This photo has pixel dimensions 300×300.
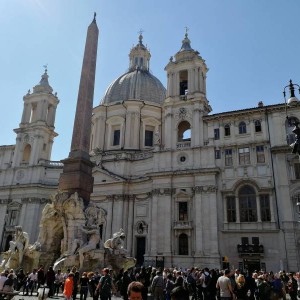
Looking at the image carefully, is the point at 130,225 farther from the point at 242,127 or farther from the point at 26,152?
the point at 26,152

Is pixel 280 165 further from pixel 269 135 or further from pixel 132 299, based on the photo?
pixel 132 299

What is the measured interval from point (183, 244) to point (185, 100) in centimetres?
1622

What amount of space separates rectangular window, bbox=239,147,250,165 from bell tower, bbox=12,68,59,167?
89.0 ft

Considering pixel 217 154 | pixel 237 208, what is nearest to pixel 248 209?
pixel 237 208

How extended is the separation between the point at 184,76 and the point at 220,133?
10636mm

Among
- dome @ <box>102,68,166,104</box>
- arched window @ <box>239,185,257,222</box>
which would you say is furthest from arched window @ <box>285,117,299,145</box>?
dome @ <box>102,68,166,104</box>

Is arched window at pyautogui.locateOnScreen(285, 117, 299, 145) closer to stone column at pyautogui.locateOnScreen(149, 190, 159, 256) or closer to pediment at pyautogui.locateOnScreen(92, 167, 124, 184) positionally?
stone column at pyautogui.locateOnScreen(149, 190, 159, 256)

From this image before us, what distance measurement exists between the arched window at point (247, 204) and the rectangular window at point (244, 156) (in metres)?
2.46

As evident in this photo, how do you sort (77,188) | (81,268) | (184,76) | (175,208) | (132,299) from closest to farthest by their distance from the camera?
1. (132,299)
2. (81,268)
3. (77,188)
4. (175,208)
5. (184,76)

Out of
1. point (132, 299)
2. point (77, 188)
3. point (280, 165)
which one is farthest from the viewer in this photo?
point (280, 165)

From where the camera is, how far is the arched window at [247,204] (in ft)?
103

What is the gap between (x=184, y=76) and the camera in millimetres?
42094

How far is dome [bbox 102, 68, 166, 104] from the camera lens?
162 ft

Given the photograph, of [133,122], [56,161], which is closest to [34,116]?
[56,161]
